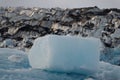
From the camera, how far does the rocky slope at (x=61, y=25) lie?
33375mm

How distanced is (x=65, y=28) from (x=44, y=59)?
82.3 feet

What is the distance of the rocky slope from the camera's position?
33.4 meters

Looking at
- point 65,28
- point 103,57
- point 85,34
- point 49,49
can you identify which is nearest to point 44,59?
point 49,49

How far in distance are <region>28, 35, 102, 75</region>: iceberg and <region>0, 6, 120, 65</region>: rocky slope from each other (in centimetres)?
1665

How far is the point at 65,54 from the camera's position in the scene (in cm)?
1259

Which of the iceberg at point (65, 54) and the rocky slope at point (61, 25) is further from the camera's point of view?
the rocky slope at point (61, 25)

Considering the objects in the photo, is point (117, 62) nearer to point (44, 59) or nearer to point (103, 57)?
point (103, 57)

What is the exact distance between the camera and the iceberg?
40.8 feet

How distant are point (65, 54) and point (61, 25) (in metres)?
26.1

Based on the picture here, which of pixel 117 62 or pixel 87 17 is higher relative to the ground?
pixel 87 17

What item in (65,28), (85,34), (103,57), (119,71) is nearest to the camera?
(119,71)

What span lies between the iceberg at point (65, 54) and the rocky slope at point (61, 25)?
54.6 ft

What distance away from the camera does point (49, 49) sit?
40.7 feet

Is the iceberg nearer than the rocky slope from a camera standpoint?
Yes
